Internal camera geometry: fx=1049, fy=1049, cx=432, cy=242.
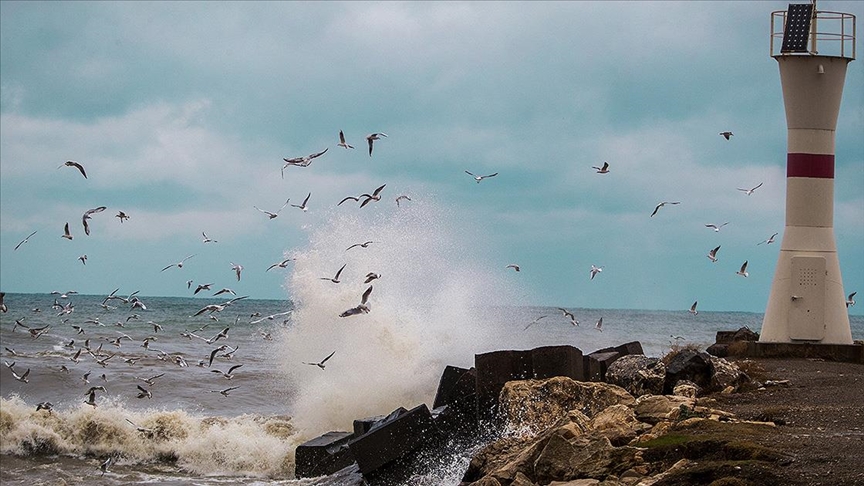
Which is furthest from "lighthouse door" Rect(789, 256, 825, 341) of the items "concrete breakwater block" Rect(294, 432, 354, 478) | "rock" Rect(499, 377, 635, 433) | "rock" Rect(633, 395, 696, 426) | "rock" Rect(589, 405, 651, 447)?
"concrete breakwater block" Rect(294, 432, 354, 478)

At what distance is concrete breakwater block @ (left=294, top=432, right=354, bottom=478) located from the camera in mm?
12016

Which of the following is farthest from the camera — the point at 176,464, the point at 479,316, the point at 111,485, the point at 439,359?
the point at 479,316

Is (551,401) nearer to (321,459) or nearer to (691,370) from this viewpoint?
(691,370)

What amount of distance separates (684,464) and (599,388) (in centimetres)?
331

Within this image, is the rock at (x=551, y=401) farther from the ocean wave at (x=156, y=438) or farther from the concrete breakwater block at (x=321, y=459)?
the ocean wave at (x=156, y=438)

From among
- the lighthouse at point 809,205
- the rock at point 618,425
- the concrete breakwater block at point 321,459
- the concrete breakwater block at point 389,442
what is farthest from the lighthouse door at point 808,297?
the concrete breakwater block at point 389,442

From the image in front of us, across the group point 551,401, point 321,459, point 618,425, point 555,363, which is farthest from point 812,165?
point 321,459

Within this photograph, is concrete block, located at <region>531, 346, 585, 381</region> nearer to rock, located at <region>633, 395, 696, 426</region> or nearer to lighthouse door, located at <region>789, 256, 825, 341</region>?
rock, located at <region>633, 395, 696, 426</region>

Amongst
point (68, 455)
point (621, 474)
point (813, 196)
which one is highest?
point (813, 196)

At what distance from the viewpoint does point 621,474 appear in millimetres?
7680

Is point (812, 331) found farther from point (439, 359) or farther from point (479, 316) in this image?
point (479, 316)

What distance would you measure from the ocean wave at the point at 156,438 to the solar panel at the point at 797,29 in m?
9.53

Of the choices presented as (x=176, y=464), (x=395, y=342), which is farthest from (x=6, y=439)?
(x=395, y=342)

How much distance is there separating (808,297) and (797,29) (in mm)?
4063
